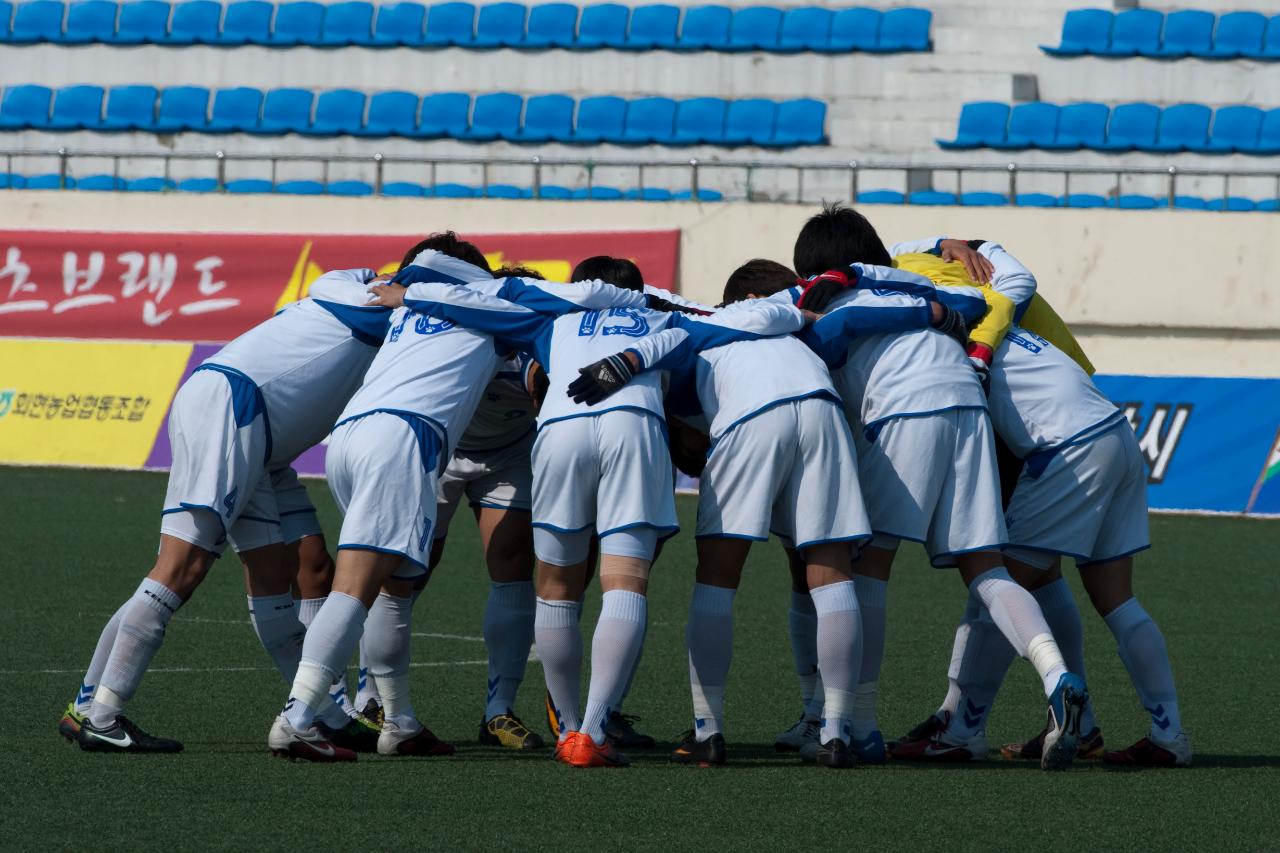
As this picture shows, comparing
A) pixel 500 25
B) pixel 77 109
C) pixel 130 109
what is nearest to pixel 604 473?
pixel 500 25

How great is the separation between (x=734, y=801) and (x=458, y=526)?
9319 millimetres

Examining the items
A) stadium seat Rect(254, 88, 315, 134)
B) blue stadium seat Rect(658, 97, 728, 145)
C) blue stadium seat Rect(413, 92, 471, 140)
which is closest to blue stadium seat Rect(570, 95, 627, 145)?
blue stadium seat Rect(658, 97, 728, 145)

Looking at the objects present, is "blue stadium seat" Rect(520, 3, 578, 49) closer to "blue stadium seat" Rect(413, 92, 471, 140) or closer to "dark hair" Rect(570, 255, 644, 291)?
"blue stadium seat" Rect(413, 92, 471, 140)

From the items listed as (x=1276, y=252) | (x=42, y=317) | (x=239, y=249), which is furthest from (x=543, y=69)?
(x=1276, y=252)

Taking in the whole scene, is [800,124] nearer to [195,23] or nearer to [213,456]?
[195,23]

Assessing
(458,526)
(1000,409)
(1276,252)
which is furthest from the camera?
(1276,252)

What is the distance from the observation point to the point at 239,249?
1889 cm

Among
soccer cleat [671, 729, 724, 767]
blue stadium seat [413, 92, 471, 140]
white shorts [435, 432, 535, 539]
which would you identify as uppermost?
blue stadium seat [413, 92, 471, 140]

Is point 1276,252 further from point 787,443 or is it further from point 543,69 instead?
point 787,443

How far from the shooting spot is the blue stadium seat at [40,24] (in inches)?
960

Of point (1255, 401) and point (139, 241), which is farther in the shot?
point (139, 241)

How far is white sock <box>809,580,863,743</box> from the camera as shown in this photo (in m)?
6.20

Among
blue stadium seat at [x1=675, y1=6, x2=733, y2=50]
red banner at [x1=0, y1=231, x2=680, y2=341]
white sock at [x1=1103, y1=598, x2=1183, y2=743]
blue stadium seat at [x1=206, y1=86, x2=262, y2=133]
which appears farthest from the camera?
blue stadium seat at [x1=206, y1=86, x2=262, y2=133]

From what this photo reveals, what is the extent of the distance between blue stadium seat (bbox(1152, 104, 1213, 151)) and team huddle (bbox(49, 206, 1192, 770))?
1414 cm
